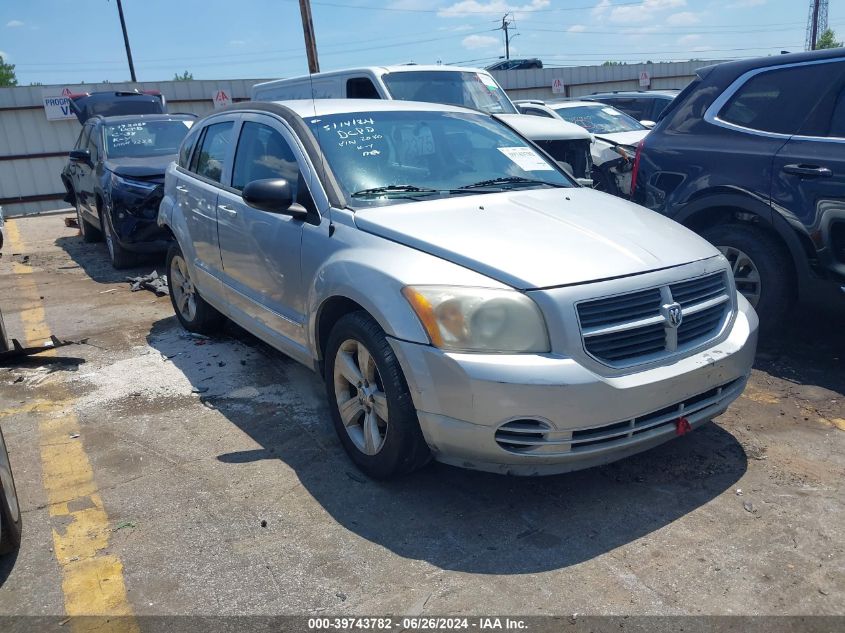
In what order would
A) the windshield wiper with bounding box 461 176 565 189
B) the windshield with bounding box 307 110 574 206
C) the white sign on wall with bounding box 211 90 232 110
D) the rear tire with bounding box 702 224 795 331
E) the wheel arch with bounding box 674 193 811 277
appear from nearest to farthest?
the windshield with bounding box 307 110 574 206, the windshield wiper with bounding box 461 176 565 189, the wheel arch with bounding box 674 193 811 277, the rear tire with bounding box 702 224 795 331, the white sign on wall with bounding box 211 90 232 110

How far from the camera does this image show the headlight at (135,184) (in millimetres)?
8305

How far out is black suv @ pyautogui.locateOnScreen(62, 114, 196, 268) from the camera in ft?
27.2

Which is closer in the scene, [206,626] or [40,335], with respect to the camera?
[206,626]

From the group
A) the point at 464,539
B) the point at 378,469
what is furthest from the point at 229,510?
the point at 464,539

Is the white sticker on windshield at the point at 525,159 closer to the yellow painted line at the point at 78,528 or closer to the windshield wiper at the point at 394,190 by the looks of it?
the windshield wiper at the point at 394,190

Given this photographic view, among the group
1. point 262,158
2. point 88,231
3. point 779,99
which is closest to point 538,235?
point 262,158

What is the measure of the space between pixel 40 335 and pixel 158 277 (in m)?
2.00

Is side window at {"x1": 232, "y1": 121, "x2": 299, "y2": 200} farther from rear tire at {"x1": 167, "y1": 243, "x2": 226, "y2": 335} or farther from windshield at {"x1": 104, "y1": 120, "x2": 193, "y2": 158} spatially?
windshield at {"x1": 104, "y1": 120, "x2": 193, "y2": 158}

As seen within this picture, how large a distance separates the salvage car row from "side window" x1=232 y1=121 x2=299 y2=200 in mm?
15

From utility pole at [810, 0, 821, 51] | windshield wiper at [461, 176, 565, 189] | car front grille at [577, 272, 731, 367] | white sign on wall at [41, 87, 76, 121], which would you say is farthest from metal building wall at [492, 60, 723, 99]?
utility pole at [810, 0, 821, 51]

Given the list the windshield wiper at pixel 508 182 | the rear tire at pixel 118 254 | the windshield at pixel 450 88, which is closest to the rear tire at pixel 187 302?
the windshield wiper at pixel 508 182

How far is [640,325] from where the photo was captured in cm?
300

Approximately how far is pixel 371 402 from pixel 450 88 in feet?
20.6

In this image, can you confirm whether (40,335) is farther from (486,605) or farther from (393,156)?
(486,605)
